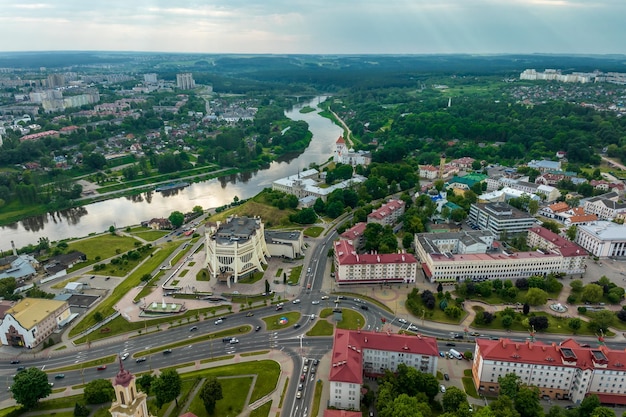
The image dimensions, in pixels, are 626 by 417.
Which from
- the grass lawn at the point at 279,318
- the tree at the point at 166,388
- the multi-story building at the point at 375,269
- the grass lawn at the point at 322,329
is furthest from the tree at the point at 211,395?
the multi-story building at the point at 375,269

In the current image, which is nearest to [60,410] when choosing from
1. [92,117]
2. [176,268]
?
[176,268]

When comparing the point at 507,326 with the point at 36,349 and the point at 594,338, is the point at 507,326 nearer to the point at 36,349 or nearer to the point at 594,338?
the point at 594,338

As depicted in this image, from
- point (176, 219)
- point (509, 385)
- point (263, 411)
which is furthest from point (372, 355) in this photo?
point (176, 219)

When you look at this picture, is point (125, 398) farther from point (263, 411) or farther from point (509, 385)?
point (509, 385)

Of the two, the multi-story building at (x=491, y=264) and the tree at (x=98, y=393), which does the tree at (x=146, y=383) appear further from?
the multi-story building at (x=491, y=264)

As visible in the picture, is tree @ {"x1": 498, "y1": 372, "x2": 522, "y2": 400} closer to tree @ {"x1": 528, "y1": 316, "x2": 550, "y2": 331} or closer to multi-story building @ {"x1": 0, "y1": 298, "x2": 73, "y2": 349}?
tree @ {"x1": 528, "y1": 316, "x2": 550, "y2": 331}

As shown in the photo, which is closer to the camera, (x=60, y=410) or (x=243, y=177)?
(x=60, y=410)

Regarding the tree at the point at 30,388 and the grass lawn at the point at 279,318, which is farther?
the grass lawn at the point at 279,318
